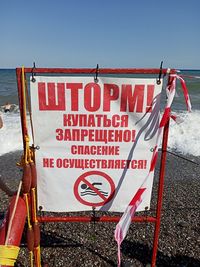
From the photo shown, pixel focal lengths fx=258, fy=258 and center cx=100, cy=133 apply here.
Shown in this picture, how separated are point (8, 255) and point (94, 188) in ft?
4.03

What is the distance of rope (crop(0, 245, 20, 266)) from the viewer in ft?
7.12

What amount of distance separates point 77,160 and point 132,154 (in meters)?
0.64

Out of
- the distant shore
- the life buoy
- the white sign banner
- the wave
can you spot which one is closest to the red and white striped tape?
the white sign banner

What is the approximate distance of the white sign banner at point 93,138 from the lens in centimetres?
274

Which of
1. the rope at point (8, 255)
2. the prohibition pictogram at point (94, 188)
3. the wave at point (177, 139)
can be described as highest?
the prohibition pictogram at point (94, 188)

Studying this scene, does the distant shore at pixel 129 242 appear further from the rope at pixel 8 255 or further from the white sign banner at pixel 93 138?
the rope at pixel 8 255

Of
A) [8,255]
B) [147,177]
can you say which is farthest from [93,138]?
[8,255]

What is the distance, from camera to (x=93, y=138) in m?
2.91

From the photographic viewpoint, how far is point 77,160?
3014 mm

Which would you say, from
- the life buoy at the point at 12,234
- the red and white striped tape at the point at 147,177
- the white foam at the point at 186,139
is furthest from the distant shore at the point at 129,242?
the white foam at the point at 186,139

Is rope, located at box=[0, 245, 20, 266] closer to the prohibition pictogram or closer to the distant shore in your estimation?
the prohibition pictogram

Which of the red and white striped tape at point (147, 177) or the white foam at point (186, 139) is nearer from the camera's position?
the red and white striped tape at point (147, 177)

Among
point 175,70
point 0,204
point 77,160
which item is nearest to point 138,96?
point 175,70

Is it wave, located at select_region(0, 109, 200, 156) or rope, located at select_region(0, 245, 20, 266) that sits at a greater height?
rope, located at select_region(0, 245, 20, 266)
